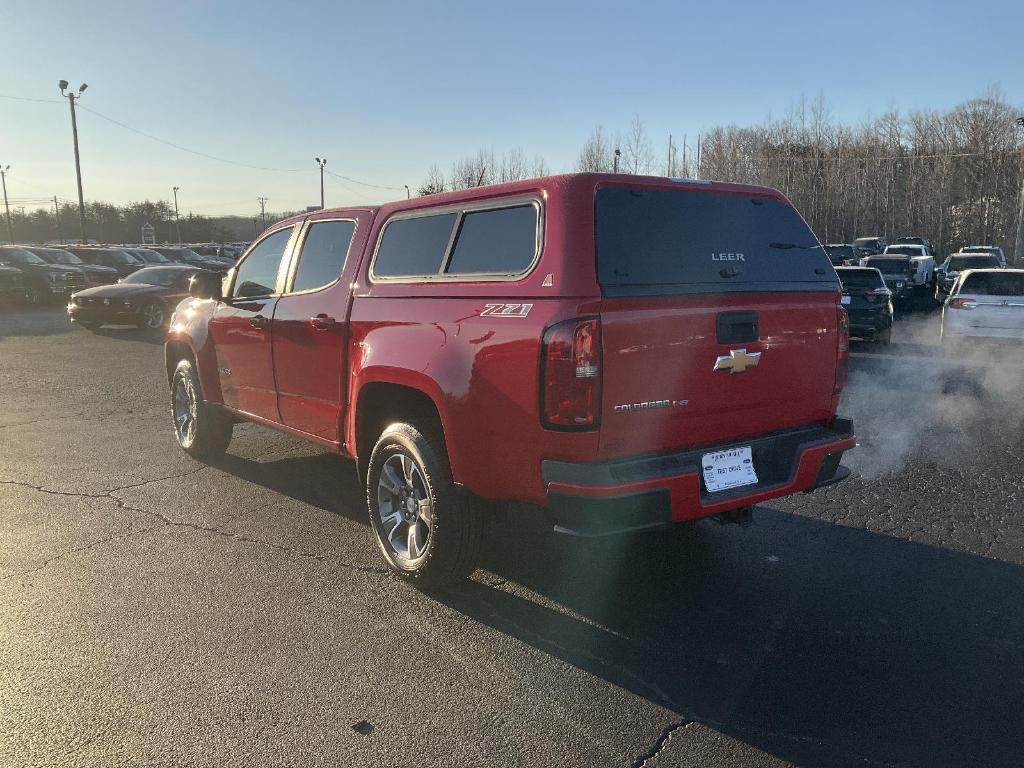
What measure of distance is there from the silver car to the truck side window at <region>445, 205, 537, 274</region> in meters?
10.8

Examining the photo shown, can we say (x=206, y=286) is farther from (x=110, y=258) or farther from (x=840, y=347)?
(x=110, y=258)

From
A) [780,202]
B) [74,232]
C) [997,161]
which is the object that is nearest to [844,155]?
[997,161]

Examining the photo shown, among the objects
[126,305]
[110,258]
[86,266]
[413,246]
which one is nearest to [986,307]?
[413,246]

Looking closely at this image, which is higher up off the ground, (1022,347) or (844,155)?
(844,155)

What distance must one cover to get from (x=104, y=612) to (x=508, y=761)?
2252 mm

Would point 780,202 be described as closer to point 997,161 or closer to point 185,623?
point 185,623

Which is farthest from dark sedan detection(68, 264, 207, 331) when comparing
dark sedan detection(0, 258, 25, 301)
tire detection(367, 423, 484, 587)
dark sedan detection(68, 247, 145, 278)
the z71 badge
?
the z71 badge

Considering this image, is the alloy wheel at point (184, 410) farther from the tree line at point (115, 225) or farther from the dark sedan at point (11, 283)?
the tree line at point (115, 225)

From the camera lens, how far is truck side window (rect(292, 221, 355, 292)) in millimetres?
4773

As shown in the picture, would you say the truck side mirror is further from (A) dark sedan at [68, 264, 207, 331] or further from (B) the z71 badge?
(A) dark sedan at [68, 264, 207, 331]

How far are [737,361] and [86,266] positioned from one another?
2584cm

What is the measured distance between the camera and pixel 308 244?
5.14 meters

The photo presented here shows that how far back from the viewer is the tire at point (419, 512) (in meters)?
3.76

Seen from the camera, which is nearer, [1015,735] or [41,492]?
[1015,735]
